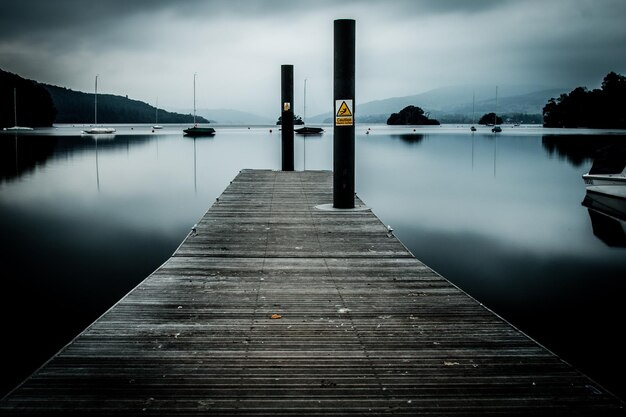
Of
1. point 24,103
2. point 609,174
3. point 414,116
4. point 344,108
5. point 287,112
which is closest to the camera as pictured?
point 344,108

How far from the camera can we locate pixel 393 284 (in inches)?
238

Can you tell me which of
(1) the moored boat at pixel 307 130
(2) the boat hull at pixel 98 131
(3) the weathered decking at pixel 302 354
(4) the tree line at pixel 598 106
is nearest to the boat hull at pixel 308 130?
(1) the moored boat at pixel 307 130

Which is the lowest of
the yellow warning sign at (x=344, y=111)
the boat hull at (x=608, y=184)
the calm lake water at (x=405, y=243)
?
the calm lake water at (x=405, y=243)

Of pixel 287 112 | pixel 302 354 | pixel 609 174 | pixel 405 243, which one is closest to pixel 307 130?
pixel 287 112

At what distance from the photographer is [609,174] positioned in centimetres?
1953

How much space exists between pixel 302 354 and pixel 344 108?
7.47m

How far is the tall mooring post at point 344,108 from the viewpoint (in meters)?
10.7

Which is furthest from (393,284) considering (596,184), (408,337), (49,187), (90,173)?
(90,173)

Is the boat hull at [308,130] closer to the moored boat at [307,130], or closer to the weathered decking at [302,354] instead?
the moored boat at [307,130]

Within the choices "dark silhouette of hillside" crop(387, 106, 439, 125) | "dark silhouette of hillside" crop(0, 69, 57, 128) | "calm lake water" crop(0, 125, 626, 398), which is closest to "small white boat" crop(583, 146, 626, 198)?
"calm lake water" crop(0, 125, 626, 398)

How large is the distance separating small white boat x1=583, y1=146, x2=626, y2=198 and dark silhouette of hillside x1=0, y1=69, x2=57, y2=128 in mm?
113600

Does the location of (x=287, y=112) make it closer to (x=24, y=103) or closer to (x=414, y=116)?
(x=24, y=103)

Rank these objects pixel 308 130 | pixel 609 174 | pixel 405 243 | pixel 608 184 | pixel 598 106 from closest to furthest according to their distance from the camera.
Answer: pixel 405 243, pixel 608 184, pixel 609 174, pixel 308 130, pixel 598 106

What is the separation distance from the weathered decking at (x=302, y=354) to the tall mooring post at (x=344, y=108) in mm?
4536
